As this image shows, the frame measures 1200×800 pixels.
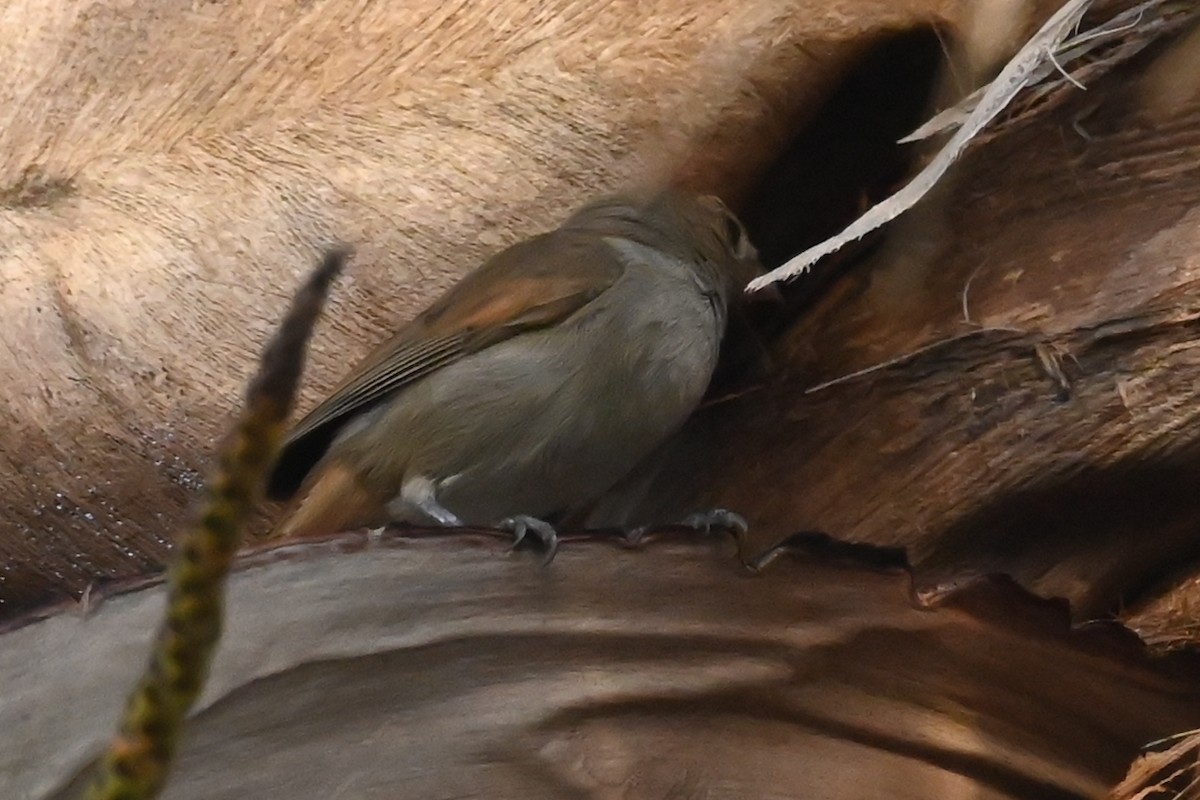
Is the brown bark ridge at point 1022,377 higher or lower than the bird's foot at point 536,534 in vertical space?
higher

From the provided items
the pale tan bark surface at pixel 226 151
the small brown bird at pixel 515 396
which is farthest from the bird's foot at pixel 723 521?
the pale tan bark surface at pixel 226 151

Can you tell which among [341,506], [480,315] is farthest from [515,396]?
[341,506]

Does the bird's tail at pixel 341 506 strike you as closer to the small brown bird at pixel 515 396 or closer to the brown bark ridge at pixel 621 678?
the small brown bird at pixel 515 396

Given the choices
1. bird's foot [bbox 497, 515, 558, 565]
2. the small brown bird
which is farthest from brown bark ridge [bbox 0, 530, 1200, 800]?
the small brown bird

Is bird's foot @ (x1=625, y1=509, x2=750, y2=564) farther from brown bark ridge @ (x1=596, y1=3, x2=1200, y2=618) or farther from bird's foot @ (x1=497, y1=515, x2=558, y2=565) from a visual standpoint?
bird's foot @ (x1=497, y1=515, x2=558, y2=565)

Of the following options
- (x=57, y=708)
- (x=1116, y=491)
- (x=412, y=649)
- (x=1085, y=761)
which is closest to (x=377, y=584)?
(x=412, y=649)

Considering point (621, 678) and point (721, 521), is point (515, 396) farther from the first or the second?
point (621, 678)
